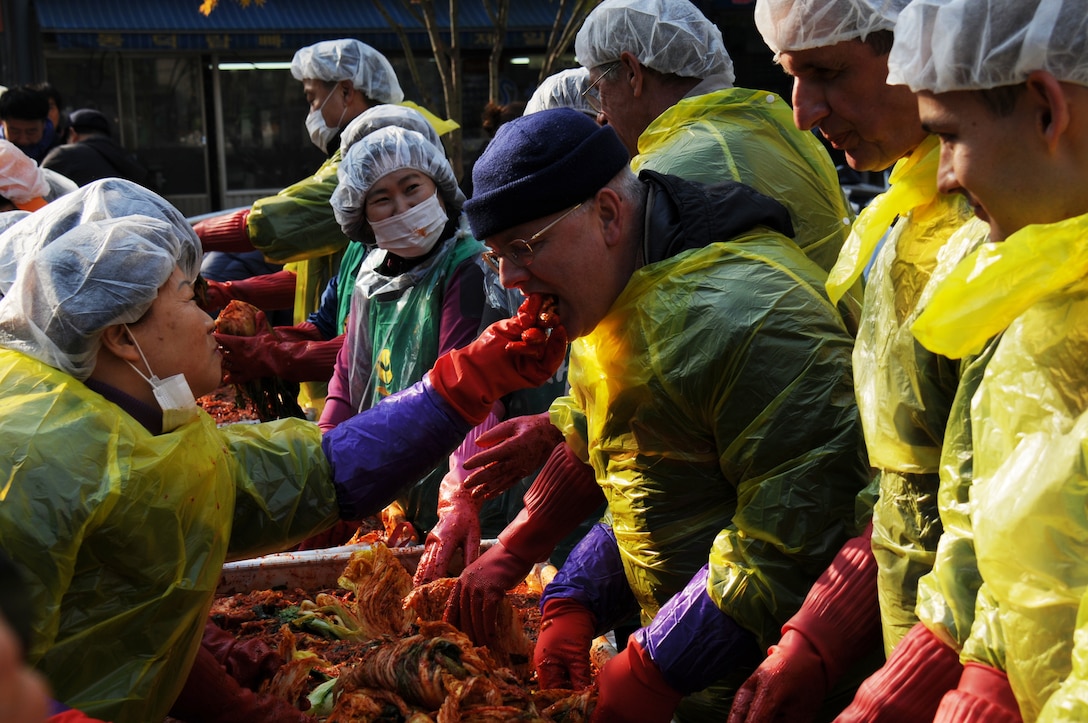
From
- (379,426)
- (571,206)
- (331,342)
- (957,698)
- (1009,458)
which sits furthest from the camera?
(331,342)

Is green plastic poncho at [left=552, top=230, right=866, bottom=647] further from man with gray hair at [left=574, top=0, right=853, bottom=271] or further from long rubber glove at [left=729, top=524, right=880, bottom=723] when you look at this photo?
man with gray hair at [left=574, top=0, right=853, bottom=271]

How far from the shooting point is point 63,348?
7.05 ft

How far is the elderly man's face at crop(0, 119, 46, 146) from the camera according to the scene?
7484 mm

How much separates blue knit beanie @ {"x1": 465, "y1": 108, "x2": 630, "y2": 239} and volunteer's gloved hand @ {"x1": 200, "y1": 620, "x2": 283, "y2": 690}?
→ 1.24 m

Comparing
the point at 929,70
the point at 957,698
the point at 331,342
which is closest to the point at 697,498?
the point at 957,698

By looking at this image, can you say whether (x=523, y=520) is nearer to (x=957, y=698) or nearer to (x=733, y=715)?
(x=733, y=715)

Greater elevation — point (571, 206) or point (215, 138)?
point (571, 206)

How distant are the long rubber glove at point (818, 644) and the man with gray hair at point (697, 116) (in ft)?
4.60

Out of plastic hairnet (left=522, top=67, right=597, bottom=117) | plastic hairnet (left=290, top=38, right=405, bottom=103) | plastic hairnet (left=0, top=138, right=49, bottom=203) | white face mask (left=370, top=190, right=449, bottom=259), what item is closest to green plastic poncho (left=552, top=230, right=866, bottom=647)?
white face mask (left=370, top=190, right=449, bottom=259)

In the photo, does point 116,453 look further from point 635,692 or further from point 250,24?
point 250,24

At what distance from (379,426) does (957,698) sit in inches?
61.6

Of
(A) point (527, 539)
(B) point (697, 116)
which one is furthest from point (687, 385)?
(B) point (697, 116)

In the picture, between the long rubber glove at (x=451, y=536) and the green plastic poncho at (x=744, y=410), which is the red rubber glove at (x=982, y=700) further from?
the long rubber glove at (x=451, y=536)

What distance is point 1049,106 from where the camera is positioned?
1.33m
